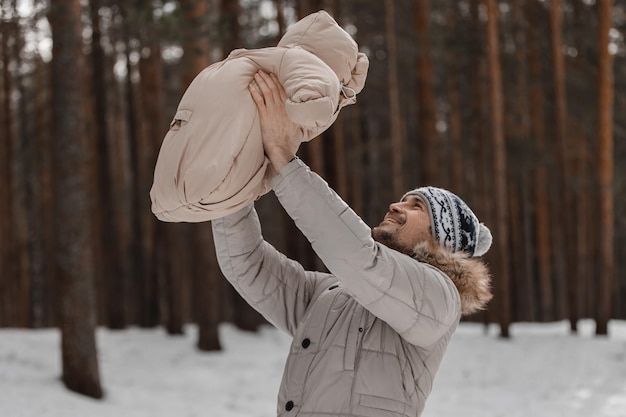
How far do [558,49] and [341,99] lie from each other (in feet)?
42.0

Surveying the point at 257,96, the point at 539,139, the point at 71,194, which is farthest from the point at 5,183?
the point at 257,96

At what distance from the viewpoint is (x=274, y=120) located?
84.2 inches

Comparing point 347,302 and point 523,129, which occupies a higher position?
point 347,302

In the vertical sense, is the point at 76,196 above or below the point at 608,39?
below

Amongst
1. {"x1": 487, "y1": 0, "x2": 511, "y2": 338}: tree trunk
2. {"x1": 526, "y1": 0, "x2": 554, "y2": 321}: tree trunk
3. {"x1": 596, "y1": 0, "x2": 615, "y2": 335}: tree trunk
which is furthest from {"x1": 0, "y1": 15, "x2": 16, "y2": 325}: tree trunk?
{"x1": 526, "y1": 0, "x2": 554, "y2": 321}: tree trunk

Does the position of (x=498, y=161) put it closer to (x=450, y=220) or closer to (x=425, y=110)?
(x=425, y=110)

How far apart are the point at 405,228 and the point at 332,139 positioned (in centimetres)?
1068

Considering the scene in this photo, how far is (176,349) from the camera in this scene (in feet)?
37.9

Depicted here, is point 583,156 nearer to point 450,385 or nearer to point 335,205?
point 450,385

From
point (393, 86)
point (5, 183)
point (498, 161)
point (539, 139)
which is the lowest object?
point (5, 183)

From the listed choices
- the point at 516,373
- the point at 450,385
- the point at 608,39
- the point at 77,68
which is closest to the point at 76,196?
the point at 77,68

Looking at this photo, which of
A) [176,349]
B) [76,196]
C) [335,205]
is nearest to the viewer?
[335,205]

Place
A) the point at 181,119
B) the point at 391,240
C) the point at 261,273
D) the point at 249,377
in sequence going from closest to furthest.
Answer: the point at 181,119 < the point at 391,240 < the point at 261,273 < the point at 249,377

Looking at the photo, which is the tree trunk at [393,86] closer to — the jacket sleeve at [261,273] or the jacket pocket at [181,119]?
the jacket sleeve at [261,273]
